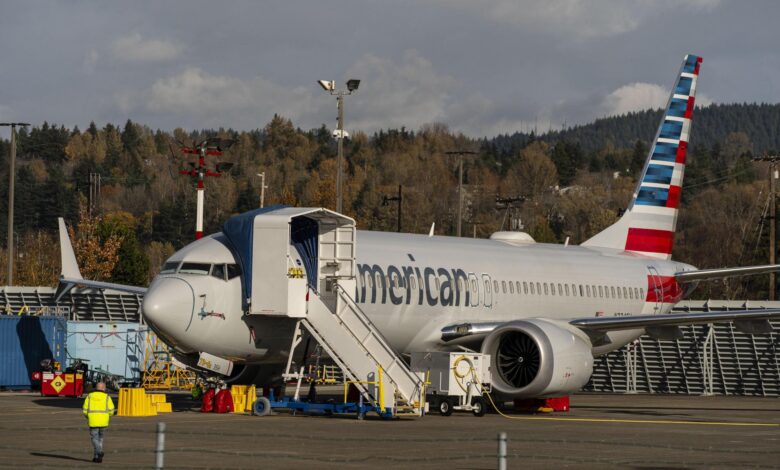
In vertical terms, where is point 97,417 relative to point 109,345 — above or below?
above

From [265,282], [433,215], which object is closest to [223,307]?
[265,282]

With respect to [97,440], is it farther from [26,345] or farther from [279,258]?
[26,345]

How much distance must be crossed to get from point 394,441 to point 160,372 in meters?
28.2

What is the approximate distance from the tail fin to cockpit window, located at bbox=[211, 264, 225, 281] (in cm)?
1736

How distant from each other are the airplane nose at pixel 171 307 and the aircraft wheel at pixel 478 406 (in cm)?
722

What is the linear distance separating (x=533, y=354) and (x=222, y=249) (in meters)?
8.17

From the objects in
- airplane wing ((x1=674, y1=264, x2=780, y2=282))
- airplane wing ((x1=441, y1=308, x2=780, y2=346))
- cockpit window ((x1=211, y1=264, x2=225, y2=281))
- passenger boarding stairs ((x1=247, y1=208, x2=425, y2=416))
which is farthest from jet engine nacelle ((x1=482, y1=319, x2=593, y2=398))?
airplane wing ((x1=674, y1=264, x2=780, y2=282))

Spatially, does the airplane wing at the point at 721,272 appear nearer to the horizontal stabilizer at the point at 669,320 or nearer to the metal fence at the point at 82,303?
the horizontal stabilizer at the point at 669,320

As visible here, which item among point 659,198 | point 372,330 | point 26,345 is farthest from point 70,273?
point 659,198

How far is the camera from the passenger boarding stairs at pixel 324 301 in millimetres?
27469

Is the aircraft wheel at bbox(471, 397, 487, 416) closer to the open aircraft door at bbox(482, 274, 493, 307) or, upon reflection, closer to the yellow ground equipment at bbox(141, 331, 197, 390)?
the open aircraft door at bbox(482, 274, 493, 307)

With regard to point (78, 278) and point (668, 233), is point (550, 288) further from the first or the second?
point (78, 278)

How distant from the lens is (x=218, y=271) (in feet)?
90.6

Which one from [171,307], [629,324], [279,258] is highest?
[279,258]
